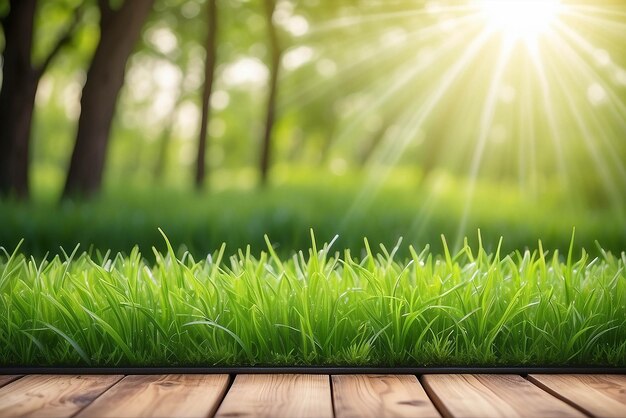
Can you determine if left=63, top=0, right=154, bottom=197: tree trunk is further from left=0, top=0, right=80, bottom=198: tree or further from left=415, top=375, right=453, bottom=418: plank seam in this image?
left=415, top=375, right=453, bottom=418: plank seam

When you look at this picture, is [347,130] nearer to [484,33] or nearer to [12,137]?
[484,33]

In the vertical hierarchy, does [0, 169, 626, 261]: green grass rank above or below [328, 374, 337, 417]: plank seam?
above

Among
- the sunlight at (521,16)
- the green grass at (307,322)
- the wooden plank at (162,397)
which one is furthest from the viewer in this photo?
the sunlight at (521,16)

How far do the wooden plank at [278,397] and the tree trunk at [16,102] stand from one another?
725cm

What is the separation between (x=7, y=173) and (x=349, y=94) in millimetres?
8428

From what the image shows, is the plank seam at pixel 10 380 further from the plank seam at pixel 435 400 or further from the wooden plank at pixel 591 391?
the wooden plank at pixel 591 391

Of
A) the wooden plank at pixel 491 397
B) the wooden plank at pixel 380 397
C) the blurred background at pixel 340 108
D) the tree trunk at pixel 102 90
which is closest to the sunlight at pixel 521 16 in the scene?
the blurred background at pixel 340 108

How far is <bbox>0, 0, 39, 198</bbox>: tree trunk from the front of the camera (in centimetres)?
840

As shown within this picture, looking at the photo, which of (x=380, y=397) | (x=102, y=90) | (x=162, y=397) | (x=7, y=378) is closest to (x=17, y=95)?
(x=102, y=90)

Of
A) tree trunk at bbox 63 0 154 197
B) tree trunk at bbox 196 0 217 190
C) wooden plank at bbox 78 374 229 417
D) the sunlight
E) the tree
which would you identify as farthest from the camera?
tree trunk at bbox 196 0 217 190

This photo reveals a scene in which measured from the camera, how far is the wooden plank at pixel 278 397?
2.13 metres

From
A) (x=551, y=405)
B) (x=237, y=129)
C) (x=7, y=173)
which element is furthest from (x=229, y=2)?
(x=237, y=129)

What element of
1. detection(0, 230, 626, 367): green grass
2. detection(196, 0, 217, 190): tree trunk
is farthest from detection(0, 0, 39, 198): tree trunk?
detection(0, 230, 626, 367): green grass

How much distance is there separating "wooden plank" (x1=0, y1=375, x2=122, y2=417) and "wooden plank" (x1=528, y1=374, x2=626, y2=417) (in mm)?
1612
